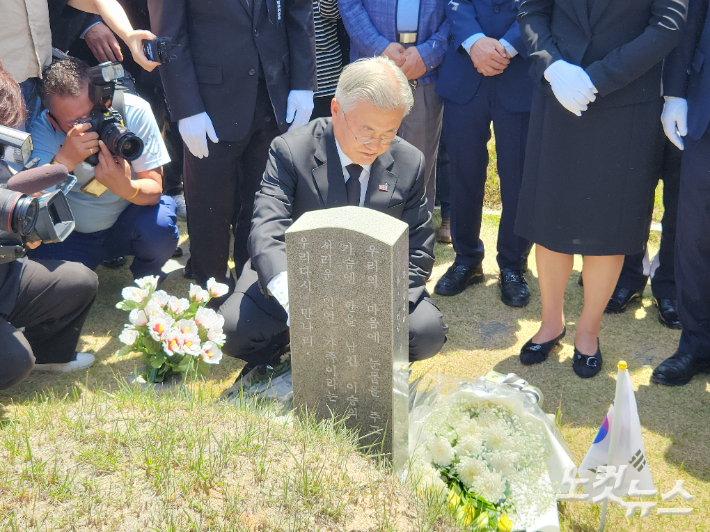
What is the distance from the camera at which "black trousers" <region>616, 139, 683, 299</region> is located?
3984 mm

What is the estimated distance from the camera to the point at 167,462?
237 cm

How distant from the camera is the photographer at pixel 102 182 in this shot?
3744 mm

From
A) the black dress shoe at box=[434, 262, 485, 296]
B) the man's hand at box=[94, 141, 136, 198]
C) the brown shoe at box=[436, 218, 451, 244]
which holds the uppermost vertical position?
the man's hand at box=[94, 141, 136, 198]

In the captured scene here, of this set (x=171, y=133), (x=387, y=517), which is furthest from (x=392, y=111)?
(x=171, y=133)

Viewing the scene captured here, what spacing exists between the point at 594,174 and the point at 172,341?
1.97m

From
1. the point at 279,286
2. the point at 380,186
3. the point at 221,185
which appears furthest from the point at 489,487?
the point at 221,185

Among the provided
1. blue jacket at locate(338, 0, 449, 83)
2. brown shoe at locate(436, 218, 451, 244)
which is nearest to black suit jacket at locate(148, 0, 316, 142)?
blue jacket at locate(338, 0, 449, 83)

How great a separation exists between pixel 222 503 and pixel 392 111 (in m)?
1.56

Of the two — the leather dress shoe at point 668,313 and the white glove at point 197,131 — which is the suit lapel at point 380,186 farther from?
the leather dress shoe at point 668,313

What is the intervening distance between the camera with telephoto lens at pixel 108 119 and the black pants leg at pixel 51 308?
1.98 ft

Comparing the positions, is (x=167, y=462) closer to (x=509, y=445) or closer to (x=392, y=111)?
(x=509, y=445)

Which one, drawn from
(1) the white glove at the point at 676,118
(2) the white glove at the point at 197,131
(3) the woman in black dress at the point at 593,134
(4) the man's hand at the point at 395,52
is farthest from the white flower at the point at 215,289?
(1) the white glove at the point at 676,118

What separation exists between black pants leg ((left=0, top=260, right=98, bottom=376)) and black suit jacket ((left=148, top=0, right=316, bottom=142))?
0.95 metres

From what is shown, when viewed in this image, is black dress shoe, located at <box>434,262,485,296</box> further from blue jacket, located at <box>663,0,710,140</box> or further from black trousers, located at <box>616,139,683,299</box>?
blue jacket, located at <box>663,0,710,140</box>
